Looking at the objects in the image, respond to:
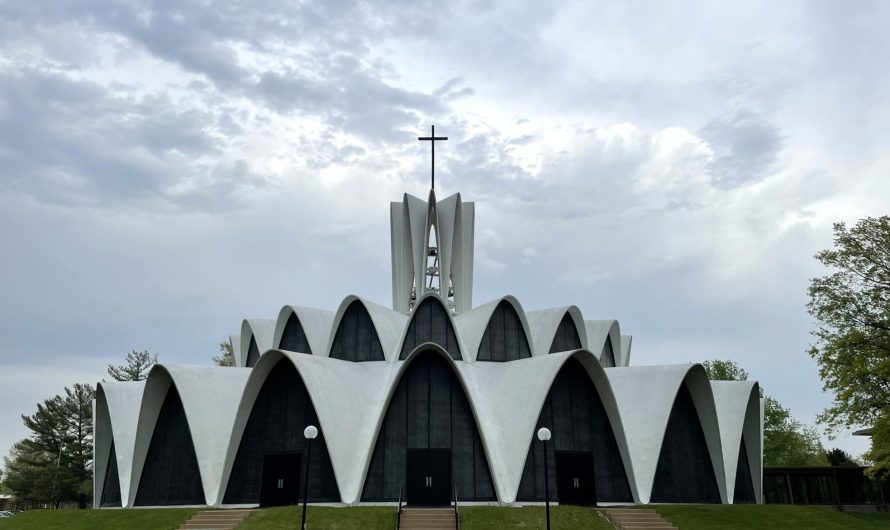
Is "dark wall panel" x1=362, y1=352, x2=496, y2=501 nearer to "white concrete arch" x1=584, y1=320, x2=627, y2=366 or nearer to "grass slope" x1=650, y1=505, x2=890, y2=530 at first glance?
"grass slope" x1=650, y1=505, x2=890, y2=530

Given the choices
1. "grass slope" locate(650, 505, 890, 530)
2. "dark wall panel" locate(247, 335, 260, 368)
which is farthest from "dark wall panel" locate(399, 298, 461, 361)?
"grass slope" locate(650, 505, 890, 530)

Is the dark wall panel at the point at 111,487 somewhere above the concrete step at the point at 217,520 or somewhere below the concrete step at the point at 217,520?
above

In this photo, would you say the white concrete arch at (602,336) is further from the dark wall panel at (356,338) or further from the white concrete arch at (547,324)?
the dark wall panel at (356,338)

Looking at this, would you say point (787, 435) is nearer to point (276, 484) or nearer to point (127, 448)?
point (276, 484)

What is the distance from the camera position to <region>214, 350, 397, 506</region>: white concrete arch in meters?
22.3

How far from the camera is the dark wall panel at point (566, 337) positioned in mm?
29406

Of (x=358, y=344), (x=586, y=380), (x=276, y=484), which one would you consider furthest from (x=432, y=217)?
(x=276, y=484)

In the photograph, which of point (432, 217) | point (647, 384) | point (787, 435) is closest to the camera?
point (647, 384)

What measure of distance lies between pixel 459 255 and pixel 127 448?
19.3 m

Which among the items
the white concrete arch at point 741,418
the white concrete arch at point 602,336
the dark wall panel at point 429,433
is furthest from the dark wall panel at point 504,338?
the white concrete arch at point 741,418

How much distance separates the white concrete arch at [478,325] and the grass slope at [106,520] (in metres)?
12.1

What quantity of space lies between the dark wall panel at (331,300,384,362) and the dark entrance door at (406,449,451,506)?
16.6 feet

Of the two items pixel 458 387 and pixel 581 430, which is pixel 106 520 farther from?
pixel 581 430

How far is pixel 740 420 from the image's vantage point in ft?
88.2
